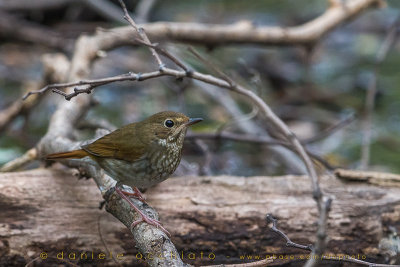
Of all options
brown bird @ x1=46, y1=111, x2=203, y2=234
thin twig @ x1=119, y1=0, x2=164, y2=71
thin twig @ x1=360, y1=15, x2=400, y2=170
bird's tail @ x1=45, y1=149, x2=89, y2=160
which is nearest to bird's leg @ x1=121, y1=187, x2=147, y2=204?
brown bird @ x1=46, y1=111, x2=203, y2=234

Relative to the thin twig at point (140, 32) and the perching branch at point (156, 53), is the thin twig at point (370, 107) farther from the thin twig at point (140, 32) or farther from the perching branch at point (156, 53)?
the thin twig at point (140, 32)

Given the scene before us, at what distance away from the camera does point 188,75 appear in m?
2.99

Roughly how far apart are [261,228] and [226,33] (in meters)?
2.97

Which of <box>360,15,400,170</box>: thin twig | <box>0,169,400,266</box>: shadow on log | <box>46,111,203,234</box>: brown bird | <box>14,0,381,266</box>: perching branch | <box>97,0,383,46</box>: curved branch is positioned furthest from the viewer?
<box>97,0,383,46</box>: curved branch

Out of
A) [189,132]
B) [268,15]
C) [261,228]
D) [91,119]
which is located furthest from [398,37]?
[261,228]

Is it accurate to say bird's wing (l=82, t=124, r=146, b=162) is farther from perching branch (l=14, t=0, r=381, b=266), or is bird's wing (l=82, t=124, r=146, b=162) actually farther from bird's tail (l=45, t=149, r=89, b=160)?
perching branch (l=14, t=0, r=381, b=266)

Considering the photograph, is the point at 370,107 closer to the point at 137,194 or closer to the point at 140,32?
the point at 137,194

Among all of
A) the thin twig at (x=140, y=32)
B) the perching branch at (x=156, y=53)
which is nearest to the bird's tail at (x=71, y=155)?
the perching branch at (x=156, y=53)

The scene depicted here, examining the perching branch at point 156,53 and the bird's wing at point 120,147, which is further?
the bird's wing at point 120,147

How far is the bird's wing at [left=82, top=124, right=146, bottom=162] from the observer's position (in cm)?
345

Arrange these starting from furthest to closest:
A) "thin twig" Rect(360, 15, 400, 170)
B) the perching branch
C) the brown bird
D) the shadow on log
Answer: "thin twig" Rect(360, 15, 400, 170) → the shadow on log → the brown bird → the perching branch

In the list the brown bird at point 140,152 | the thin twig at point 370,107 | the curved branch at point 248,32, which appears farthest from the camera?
the curved branch at point 248,32

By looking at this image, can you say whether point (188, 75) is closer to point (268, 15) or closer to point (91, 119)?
point (91, 119)

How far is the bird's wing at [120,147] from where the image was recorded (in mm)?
3453
